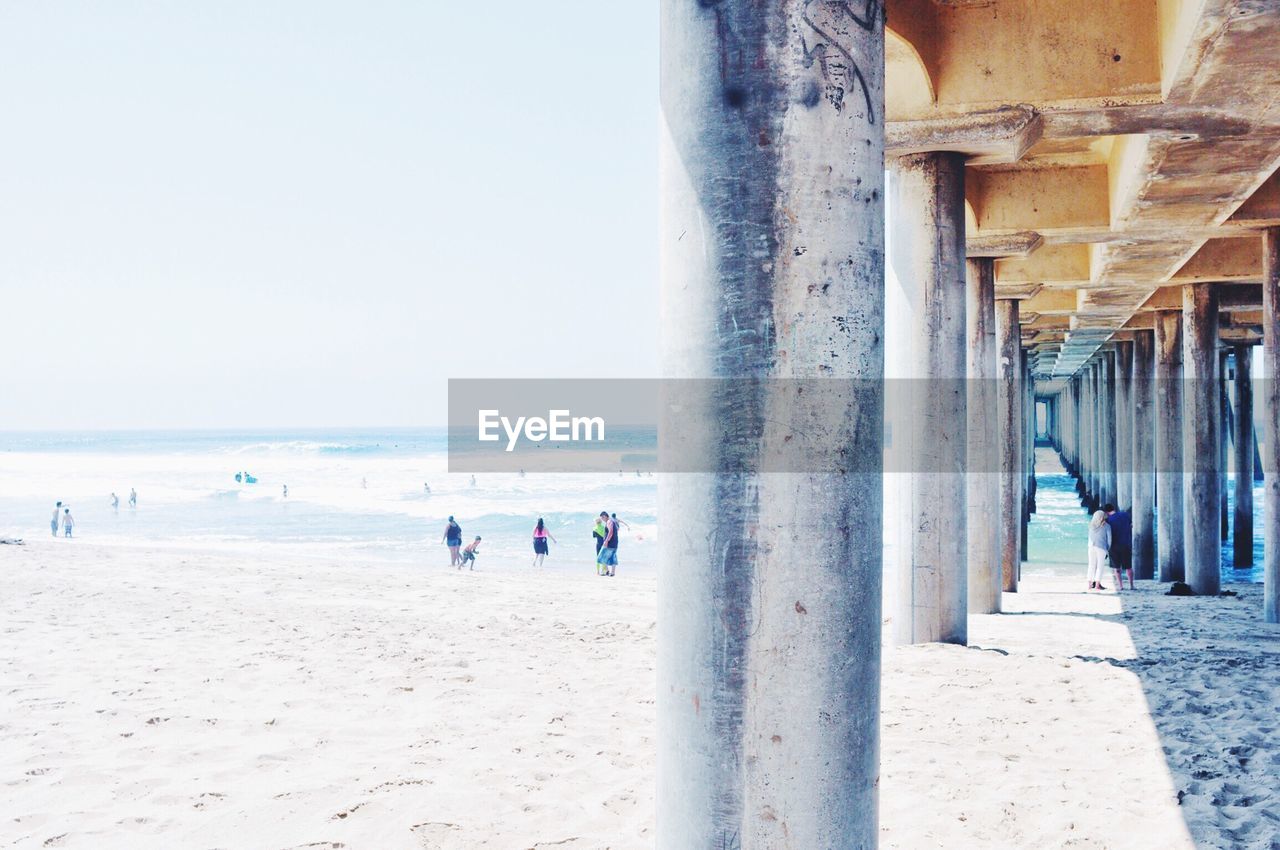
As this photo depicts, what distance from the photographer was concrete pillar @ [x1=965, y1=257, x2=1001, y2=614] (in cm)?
1089

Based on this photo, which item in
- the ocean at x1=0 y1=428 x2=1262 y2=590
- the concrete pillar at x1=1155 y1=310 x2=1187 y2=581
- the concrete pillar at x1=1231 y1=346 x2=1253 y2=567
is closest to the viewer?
the concrete pillar at x1=1155 y1=310 x2=1187 y2=581

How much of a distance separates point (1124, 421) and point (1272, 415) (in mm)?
12739

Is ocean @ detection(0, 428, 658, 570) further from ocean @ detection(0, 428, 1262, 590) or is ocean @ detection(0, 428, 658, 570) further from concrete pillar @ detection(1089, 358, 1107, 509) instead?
concrete pillar @ detection(1089, 358, 1107, 509)

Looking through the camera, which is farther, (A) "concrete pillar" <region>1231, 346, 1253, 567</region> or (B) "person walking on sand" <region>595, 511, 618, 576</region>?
(A) "concrete pillar" <region>1231, 346, 1253, 567</region>

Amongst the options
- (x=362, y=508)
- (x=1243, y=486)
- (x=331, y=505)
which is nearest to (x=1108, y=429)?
(x=1243, y=486)

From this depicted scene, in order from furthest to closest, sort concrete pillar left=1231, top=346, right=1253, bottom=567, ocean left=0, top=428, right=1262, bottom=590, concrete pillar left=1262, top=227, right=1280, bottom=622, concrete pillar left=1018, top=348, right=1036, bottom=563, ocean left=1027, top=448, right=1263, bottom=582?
ocean left=0, top=428, right=1262, bottom=590 → concrete pillar left=1018, top=348, right=1036, bottom=563 → ocean left=1027, top=448, right=1263, bottom=582 → concrete pillar left=1231, top=346, right=1253, bottom=567 → concrete pillar left=1262, top=227, right=1280, bottom=622

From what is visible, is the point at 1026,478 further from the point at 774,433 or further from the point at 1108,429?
the point at 774,433

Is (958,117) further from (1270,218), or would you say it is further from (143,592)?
(143,592)

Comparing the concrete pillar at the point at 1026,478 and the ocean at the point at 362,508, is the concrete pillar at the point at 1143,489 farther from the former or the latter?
the concrete pillar at the point at 1026,478

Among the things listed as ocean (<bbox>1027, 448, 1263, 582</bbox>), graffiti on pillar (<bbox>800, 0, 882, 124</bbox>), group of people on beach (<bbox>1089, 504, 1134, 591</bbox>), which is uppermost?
graffiti on pillar (<bbox>800, 0, 882, 124</bbox>)

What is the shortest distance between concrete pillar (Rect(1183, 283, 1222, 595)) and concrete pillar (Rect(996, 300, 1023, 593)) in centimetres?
218

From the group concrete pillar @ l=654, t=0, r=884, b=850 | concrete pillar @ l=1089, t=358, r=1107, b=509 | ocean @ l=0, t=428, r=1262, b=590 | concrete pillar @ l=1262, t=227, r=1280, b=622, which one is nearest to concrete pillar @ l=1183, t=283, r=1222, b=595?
concrete pillar @ l=1262, t=227, r=1280, b=622

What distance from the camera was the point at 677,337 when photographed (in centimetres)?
246

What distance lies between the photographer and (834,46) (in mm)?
2385
